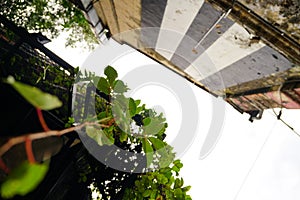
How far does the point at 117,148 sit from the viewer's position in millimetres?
3535

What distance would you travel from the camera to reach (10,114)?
266 cm

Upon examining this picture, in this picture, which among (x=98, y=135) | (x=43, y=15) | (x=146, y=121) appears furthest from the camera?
(x=43, y=15)

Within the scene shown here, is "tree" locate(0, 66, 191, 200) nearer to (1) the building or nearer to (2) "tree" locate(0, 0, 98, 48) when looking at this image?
(1) the building

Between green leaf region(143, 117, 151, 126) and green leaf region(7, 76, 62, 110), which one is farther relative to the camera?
green leaf region(143, 117, 151, 126)

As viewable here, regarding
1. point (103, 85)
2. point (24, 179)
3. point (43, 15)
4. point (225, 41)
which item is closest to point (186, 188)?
point (103, 85)

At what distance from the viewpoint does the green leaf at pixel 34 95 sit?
0.44m

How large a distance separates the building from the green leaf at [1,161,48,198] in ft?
8.95

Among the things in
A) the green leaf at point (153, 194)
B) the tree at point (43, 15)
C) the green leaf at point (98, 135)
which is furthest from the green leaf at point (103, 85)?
the tree at point (43, 15)

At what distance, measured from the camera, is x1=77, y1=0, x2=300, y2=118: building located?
301cm

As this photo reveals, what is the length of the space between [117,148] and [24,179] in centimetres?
317

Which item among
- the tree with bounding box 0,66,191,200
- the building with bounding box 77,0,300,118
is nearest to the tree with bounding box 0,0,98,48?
the building with bounding box 77,0,300,118

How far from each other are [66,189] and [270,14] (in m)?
3.27

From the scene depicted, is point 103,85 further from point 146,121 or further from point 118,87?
point 146,121

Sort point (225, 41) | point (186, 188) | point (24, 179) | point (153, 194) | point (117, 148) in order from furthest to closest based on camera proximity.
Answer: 1. point (225, 41)
2. point (117, 148)
3. point (186, 188)
4. point (153, 194)
5. point (24, 179)
